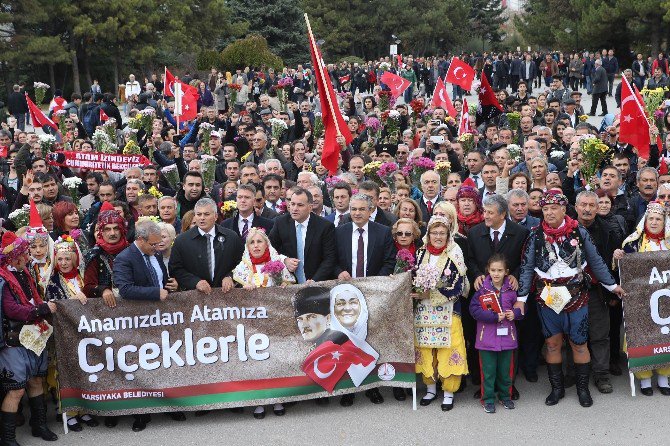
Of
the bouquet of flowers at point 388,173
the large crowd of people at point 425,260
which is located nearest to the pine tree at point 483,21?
the bouquet of flowers at point 388,173

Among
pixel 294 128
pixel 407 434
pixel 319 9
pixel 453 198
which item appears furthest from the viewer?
pixel 319 9

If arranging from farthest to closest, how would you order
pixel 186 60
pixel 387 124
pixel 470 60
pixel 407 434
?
pixel 186 60 < pixel 470 60 < pixel 387 124 < pixel 407 434

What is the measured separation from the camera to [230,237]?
786 centimetres

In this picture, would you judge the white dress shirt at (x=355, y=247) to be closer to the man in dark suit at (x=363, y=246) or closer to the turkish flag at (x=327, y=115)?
the man in dark suit at (x=363, y=246)

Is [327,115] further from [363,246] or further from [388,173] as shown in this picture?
[363,246]

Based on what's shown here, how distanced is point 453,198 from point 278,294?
103 inches

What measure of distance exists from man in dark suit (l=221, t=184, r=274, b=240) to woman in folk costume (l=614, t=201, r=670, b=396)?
11.3 ft

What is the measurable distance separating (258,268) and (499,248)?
2.19 m

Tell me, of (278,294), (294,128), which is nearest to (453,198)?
(278,294)

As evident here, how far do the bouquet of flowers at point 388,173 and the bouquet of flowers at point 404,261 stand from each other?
304 cm

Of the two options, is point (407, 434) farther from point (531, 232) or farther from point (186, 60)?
point (186, 60)

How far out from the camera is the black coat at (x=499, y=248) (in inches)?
302

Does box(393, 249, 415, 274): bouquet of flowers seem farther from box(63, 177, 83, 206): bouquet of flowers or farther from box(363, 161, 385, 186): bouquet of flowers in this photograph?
box(63, 177, 83, 206): bouquet of flowers

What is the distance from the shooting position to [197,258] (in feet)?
25.3
